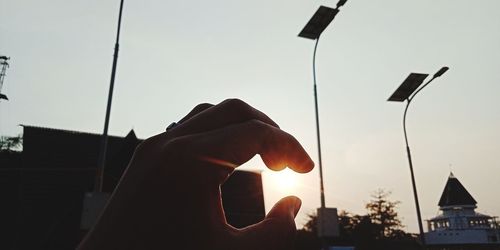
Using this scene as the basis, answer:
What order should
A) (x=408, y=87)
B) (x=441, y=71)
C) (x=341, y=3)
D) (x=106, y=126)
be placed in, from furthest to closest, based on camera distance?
(x=408, y=87) → (x=441, y=71) → (x=341, y=3) → (x=106, y=126)

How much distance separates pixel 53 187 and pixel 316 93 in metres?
17.7

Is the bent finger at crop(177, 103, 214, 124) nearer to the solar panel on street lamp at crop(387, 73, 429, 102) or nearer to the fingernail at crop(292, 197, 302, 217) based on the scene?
the fingernail at crop(292, 197, 302, 217)

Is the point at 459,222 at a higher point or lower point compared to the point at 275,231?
higher

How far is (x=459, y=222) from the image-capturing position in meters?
59.4

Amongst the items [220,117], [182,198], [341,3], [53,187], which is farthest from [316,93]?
[53,187]

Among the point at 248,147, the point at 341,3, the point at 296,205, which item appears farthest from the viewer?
the point at 341,3

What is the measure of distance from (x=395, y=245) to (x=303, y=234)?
1071 centimetres

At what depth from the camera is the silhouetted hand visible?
79cm

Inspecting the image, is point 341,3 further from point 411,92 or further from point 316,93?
point 411,92

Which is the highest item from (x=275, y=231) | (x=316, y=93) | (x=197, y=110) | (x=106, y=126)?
(x=316, y=93)

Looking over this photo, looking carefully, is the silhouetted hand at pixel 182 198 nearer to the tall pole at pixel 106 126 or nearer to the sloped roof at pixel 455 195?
the tall pole at pixel 106 126

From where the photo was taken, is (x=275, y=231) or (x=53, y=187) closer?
(x=275, y=231)

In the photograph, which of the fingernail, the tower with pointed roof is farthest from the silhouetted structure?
the tower with pointed roof

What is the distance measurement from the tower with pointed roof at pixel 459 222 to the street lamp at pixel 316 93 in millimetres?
49949
